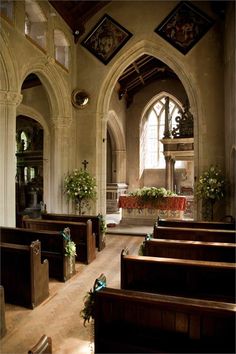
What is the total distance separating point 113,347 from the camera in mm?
1857

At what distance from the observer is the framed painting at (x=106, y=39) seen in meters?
8.21

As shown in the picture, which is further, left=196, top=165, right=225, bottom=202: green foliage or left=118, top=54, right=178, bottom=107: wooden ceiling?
left=118, top=54, right=178, bottom=107: wooden ceiling

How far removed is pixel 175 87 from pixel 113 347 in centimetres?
1311

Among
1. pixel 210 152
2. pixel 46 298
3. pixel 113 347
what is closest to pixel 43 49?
pixel 210 152

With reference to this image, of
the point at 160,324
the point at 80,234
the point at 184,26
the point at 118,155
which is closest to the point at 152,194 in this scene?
the point at 80,234

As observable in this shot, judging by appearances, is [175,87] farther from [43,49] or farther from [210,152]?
[43,49]

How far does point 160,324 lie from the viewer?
1854 mm

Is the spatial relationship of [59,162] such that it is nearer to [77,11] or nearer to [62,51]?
[62,51]

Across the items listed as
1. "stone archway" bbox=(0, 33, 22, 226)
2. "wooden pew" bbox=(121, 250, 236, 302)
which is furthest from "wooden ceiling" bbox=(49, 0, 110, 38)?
"wooden pew" bbox=(121, 250, 236, 302)

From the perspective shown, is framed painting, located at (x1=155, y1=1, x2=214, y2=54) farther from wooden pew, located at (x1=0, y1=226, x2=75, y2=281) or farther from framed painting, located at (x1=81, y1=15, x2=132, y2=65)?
wooden pew, located at (x1=0, y1=226, x2=75, y2=281)

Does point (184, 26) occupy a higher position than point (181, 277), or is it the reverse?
point (184, 26)

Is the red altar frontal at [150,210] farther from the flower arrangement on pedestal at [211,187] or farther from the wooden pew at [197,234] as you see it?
the wooden pew at [197,234]

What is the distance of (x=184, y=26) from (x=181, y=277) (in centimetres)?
747

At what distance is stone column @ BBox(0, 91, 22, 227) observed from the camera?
5391 millimetres
